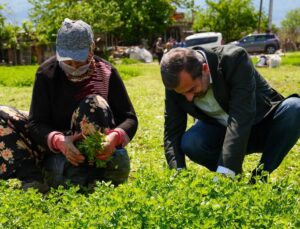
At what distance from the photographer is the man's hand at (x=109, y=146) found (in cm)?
325

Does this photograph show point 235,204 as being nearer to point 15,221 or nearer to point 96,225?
point 96,225

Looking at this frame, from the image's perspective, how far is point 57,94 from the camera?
11.6ft

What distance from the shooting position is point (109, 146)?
3266mm

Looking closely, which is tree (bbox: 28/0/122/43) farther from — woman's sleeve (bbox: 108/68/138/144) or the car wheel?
woman's sleeve (bbox: 108/68/138/144)

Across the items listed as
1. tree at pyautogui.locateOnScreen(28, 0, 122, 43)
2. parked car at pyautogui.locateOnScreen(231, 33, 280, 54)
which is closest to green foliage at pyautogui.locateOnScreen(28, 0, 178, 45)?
tree at pyautogui.locateOnScreen(28, 0, 122, 43)

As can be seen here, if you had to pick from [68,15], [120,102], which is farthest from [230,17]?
[120,102]

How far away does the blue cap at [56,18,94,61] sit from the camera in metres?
3.25

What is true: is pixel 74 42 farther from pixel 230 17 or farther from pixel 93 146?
pixel 230 17

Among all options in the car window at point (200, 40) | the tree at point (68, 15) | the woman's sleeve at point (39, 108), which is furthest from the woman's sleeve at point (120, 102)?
the car window at point (200, 40)

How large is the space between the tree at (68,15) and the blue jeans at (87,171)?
23.2m

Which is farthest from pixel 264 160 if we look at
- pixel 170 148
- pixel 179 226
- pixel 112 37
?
pixel 112 37

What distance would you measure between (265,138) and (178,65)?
102 centimetres

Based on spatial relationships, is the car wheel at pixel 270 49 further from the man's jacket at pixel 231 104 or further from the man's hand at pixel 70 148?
the man's hand at pixel 70 148

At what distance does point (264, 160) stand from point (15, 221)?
172 centimetres
